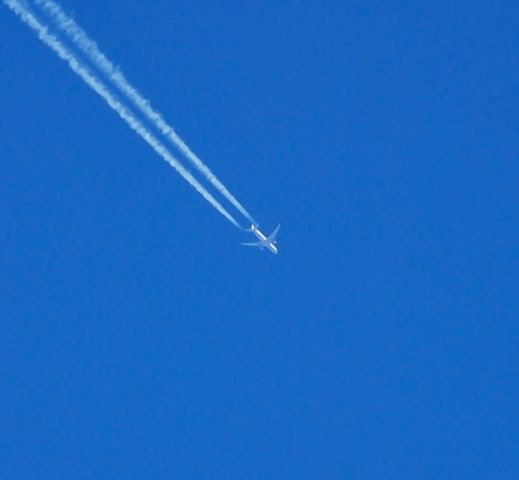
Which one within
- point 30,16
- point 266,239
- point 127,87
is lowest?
point 30,16

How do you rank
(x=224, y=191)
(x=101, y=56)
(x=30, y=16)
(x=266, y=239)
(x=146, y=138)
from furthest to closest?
(x=266, y=239) < (x=224, y=191) < (x=146, y=138) < (x=101, y=56) < (x=30, y=16)

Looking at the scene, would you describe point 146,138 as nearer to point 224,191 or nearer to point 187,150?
point 187,150

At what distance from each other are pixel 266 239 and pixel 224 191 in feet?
12.3

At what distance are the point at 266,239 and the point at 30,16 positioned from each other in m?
11.3

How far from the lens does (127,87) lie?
2100 cm

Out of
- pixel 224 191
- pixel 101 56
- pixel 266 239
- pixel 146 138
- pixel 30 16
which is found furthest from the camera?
pixel 266 239

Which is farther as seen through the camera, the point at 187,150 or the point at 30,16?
the point at 187,150

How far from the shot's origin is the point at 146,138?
22000mm

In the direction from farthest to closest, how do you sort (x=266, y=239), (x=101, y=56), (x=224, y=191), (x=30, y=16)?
1. (x=266, y=239)
2. (x=224, y=191)
3. (x=101, y=56)
4. (x=30, y=16)

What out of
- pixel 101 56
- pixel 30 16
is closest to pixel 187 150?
pixel 101 56

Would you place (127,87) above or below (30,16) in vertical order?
above

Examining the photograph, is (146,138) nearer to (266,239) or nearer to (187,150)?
(187,150)

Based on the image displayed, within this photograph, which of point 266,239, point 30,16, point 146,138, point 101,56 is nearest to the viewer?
point 30,16

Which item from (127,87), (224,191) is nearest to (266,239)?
(224,191)
